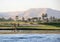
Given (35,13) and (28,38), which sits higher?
(35,13)

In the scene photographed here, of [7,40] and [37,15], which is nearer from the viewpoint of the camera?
[7,40]

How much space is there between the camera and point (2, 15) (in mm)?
3885

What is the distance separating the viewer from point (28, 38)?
378 centimetres

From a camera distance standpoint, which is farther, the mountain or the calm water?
the mountain

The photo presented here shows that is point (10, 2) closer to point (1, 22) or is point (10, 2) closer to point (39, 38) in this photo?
point (1, 22)

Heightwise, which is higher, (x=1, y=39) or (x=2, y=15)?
(x=2, y=15)

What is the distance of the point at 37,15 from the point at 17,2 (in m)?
0.59

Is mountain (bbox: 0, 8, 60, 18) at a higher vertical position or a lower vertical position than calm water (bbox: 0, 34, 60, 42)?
higher

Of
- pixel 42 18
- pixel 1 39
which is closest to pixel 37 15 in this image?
pixel 42 18

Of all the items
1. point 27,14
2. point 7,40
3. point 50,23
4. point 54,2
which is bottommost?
point 7,40

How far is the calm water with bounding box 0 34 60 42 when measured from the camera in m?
3.73

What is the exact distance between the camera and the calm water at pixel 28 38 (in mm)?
3732

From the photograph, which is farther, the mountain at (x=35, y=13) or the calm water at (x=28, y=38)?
the mountain at (x=35, y=13)

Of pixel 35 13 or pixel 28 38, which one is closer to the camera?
pixel 28 38
